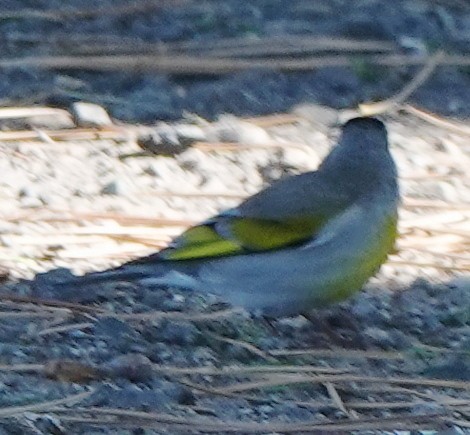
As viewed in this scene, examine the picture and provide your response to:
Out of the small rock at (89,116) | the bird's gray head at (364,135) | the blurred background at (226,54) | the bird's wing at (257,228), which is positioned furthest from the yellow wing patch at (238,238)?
the blurred background at (226,54)

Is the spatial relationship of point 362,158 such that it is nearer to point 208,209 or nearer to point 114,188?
point 208,209

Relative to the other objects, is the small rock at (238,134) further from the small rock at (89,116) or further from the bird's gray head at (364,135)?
the bird's gray head at (364,135)

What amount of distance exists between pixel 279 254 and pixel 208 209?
0.80m

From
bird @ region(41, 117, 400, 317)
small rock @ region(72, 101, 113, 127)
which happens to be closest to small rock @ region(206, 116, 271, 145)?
small rock @ region(72, 101, 113, 127)

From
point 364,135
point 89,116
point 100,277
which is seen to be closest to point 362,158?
point 364,135

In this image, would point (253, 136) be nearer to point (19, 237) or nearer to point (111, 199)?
point (111, 199)

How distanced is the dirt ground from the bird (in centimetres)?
11

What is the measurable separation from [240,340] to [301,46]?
7.41ft

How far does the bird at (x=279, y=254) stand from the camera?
373cm

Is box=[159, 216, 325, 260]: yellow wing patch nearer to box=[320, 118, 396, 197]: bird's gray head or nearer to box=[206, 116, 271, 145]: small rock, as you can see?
box=[320, 118, 396, 197]: bird's gray head

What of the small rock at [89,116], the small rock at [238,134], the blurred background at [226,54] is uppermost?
the blurred background at [226,54]

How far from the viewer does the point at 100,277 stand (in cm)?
361

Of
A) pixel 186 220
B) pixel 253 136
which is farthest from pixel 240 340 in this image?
pixel 253 136

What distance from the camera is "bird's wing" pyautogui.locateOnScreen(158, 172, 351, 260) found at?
12.2ft
